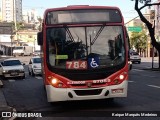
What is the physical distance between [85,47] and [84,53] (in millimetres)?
182

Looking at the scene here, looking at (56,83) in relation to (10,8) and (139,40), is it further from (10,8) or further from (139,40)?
(10,8)

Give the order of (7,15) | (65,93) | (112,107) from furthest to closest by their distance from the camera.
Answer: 1. (7,15)
2. (112,107)
3. (65,93)

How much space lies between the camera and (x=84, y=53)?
11.7 metres

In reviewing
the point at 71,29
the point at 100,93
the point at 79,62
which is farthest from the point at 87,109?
the point at 71,29

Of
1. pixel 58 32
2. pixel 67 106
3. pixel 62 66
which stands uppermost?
pixel 58 32

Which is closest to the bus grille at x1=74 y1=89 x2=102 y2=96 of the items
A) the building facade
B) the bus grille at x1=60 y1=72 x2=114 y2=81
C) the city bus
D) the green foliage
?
the city bus

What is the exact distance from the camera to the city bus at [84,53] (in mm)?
11547

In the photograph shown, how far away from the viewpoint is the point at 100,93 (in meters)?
11.6

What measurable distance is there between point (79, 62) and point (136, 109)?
215cm

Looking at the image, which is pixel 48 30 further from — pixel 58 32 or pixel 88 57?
pixel 88 57

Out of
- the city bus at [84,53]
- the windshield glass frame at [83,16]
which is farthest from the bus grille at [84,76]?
the windshield glass frame at [83,16]

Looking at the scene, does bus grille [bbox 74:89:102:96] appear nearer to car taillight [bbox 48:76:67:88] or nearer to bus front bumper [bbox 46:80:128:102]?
bus front bumper [bbox 46:80:128:102]

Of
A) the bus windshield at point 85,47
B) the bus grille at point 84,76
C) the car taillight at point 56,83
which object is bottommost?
the car taillight at point 56,83

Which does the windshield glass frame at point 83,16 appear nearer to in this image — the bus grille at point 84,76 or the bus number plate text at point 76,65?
the bus number plate text at point 76,65
